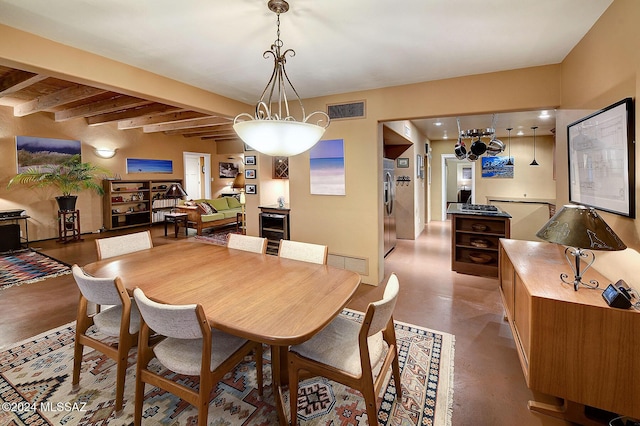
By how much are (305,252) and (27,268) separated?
471cm

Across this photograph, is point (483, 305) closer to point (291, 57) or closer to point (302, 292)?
point (302, 292)

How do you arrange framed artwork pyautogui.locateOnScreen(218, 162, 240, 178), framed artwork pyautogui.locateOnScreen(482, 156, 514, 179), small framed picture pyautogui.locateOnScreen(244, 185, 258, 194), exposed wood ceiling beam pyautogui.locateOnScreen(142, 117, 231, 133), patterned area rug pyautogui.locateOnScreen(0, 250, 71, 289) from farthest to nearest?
framed artwork pyautogui.locateOnScreen(218, 162, 240, 178)
framed artwork pyautogui.locateOnScreen(482, 156, 514, 179)
exposed wood ceiling beam pyautogui.locateOnScreen(142, 117, 231, 133)
small framed picture pyautogui.locateOnScreen(244, 185, 258, 194)
patterned area rug pyautogui.locateOnScreen(0, 250, 71, 289)

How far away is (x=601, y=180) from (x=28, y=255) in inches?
300

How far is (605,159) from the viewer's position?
1.81m

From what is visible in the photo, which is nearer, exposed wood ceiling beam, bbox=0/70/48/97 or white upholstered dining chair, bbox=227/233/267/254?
white upholstered dining chair, bbox=227/233/267/254

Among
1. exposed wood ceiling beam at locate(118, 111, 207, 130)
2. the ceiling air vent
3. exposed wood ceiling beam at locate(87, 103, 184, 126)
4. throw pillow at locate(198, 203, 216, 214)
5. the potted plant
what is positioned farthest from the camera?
throw pillow at locate(198, 203, 216, 214)

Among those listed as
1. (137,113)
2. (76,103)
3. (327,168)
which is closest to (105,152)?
(76,103)

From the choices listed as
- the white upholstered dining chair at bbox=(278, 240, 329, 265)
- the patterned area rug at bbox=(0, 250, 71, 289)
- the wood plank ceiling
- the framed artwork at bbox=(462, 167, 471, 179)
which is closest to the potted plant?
the wood plank ceiling

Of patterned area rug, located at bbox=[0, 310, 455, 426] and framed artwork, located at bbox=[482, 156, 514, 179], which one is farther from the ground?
framed artwork, located at bbox=[482, 156, 514, 179]

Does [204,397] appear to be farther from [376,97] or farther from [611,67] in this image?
[376,97]

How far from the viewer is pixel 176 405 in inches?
70.0

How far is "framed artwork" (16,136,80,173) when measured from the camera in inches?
229

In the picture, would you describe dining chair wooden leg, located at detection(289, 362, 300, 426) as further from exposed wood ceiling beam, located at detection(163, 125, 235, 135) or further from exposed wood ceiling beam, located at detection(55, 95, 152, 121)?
exposed wood ceiling beam, located at detection(163, 125, 235, 135)

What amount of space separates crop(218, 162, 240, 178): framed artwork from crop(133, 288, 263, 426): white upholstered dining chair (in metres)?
9.28
